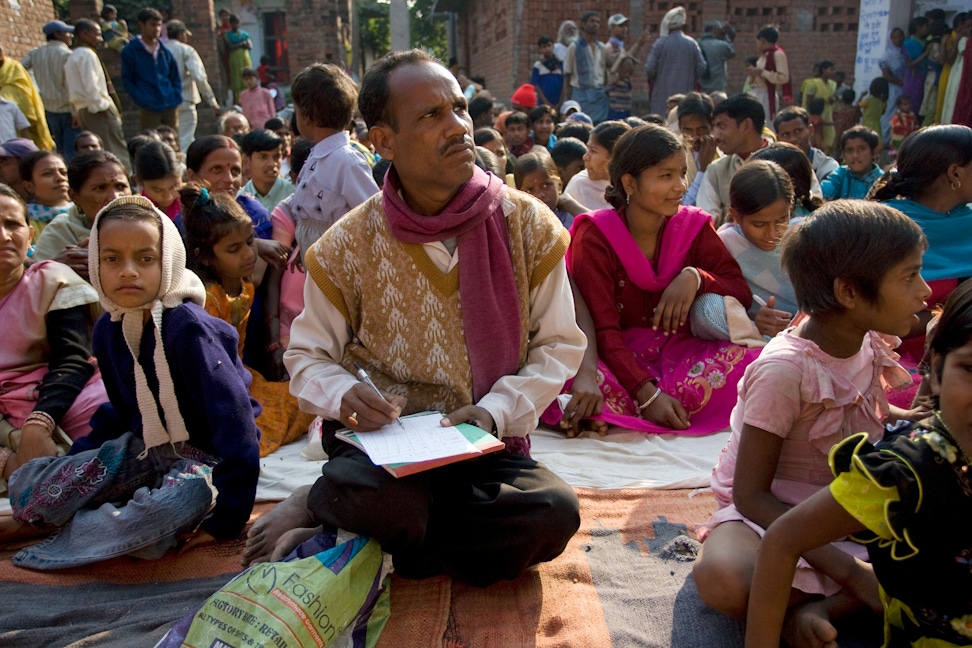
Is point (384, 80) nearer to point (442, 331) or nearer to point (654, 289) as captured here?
point (442, 331)

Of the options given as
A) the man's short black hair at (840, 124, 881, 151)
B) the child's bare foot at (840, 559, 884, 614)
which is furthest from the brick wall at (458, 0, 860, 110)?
the child's bare foot at (840, 559, 884, 614)

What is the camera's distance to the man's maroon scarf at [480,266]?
2.24 metres

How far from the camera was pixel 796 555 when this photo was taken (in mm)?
1583

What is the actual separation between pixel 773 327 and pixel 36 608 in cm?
283

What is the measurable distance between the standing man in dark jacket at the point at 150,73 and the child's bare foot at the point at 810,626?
32.2ft

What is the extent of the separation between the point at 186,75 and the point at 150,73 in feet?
3.21

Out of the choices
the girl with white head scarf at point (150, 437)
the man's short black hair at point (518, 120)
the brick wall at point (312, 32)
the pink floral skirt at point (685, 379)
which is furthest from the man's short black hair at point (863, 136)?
the brick wall at point (312, 32)

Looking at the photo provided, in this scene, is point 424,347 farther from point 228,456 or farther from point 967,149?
point 967,149

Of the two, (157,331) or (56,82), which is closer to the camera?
(157,331)

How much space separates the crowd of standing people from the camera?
180 cm

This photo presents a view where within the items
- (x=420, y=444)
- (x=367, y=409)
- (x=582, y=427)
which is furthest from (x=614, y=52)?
(x=420, y=444)

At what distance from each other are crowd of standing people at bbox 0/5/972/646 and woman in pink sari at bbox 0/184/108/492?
1 centimetres

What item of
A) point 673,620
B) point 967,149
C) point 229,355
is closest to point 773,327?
point 967,149

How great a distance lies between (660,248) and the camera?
3.52m
